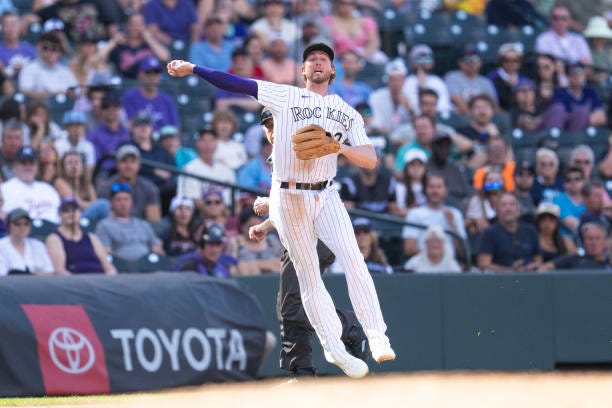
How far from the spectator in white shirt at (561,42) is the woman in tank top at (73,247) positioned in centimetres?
735

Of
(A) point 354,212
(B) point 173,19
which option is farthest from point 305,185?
(B) point 173,19

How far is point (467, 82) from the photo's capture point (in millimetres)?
15180

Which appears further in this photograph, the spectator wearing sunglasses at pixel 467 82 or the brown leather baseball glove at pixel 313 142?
the spectator wearing sunglasses at pixel 467 82

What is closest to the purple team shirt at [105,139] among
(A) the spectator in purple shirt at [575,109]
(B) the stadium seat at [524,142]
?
(B) the stadium seat at [524,142]

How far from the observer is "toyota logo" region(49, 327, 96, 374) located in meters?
9.38

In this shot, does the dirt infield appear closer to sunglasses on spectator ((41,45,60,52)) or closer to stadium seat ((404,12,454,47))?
sunglasses on spectator ((41,45,60,52))

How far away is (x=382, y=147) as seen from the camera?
13.8 m

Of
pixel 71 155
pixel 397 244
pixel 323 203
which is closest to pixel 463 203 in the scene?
pixel 397 244

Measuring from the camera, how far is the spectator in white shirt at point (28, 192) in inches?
450

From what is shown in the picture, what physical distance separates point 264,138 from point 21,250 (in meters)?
3.22

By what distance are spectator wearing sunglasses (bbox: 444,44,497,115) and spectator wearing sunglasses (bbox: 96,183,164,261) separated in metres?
4.92

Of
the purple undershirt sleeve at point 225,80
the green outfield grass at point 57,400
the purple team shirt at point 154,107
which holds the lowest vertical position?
the green outfield grass at point 57,400

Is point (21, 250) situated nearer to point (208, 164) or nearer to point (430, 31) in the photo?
point (208, 164)

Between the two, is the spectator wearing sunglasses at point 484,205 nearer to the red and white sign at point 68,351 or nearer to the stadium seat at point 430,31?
the stadium seat at point 430,31
